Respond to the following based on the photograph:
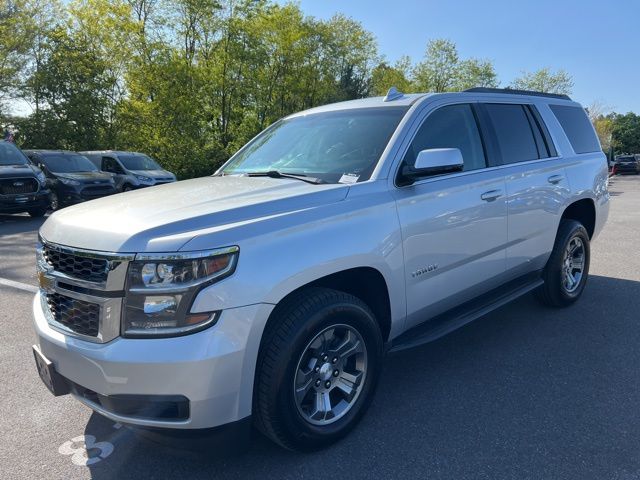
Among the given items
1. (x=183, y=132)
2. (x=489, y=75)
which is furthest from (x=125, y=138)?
(x=489, y=75)

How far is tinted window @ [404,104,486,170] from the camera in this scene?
3.37 meters

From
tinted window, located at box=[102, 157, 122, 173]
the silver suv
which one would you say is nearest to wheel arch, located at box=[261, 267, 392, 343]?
the silver suv

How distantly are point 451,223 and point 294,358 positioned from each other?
59.5 inches

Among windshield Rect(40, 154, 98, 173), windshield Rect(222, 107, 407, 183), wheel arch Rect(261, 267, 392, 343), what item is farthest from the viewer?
windshield Rect(40, 154, 98, 173)

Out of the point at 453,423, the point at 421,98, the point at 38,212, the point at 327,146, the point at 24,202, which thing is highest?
the point at 421,98

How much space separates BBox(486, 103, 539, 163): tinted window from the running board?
1.06 metres

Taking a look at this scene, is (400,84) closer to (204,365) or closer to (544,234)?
(544,234)

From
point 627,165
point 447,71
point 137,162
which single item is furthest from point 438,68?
point 137,162

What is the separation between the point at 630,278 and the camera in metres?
6.15

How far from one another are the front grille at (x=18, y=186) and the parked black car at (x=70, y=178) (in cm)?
113

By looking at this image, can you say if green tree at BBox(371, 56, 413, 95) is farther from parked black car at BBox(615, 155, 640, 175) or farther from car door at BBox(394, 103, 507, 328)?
car door at BBox(394, 103, 507, 328)

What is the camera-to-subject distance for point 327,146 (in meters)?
3.53

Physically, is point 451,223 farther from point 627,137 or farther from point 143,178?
point 627,137

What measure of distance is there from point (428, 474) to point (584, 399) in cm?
137
